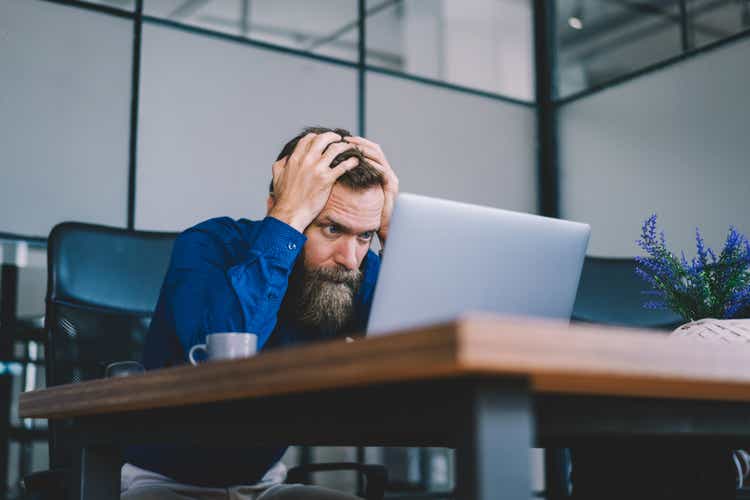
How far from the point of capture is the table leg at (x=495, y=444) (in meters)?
0.65

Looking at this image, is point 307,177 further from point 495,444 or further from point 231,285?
point 495,444

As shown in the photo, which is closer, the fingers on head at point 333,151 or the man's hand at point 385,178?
the fingers on head at point 333,151

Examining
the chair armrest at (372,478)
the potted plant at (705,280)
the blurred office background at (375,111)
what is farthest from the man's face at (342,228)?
the blurred office background at (375,111)

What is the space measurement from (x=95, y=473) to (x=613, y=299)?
1958mm

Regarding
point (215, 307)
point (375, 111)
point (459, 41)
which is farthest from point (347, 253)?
point (459, 41)

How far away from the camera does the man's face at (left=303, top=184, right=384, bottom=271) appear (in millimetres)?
1859

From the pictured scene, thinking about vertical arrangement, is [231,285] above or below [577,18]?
below

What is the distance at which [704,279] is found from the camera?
1331mm

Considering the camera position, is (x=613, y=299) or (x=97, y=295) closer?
(x=97, y=295)

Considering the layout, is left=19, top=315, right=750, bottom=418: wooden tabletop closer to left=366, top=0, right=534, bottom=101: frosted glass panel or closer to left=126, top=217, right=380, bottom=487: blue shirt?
left=126, top=217, right=380, bottom=487: blue shirt

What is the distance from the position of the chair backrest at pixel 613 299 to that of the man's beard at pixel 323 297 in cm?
103

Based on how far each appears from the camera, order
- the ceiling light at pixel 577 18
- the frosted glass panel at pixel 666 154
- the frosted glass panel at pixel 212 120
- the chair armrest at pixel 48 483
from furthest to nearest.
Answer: the ceiling light at pixel 577 18 < the frosted glass panel at pixel 666 154 < the frosted glass panel at pixel 212 120 < the chair armrest at pixel 48 483

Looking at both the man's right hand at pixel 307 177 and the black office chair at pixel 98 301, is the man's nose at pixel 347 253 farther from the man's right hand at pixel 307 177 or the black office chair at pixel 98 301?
the black office chair at pixel 98 301

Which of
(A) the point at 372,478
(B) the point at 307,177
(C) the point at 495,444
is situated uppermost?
(B) the point at 307,177
